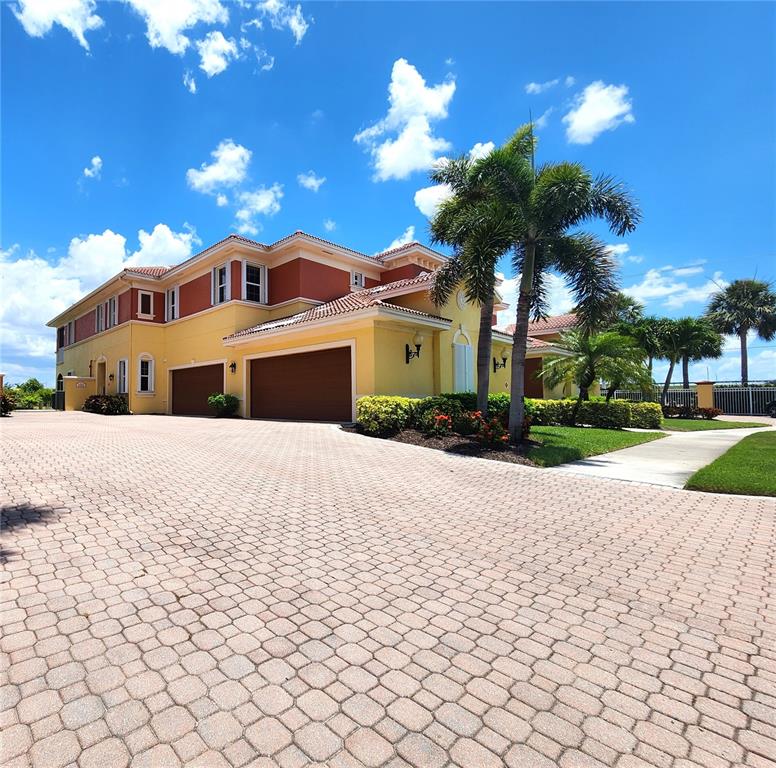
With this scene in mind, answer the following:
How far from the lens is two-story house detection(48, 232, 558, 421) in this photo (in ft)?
51.6

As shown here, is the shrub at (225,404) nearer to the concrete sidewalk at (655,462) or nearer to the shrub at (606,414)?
the concrete sidewalk at (655,462)

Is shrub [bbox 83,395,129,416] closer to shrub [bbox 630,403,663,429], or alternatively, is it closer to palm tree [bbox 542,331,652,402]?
palm tree [bbox 542,331,652,402]

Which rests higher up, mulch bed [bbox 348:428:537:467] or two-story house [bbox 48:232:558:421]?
two-story house [bbox 48:232:558:421]

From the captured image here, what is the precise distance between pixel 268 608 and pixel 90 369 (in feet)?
110

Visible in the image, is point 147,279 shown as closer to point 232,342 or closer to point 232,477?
point 232,342

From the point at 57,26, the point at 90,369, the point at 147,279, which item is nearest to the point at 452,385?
the point at 57,26

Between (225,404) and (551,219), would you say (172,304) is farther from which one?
(551,219)

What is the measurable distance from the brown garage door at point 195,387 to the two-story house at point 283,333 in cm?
10

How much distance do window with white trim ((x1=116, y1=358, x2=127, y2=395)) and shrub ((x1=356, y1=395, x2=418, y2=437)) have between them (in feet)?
60.7

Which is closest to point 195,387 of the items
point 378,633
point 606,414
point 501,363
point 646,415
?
point 501,363

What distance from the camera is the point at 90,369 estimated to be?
3003 centimetres

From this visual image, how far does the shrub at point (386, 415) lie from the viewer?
Answer: 12633 mm

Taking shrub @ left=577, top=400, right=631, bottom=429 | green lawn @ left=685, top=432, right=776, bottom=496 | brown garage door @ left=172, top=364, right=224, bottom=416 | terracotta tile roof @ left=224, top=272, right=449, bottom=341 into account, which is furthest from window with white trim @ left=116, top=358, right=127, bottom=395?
green lawn @ left=685, top=432, right=776, bottom=496

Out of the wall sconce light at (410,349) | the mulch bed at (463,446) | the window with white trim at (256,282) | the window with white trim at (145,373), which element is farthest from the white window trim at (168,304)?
the mulch bed at (463,446)
